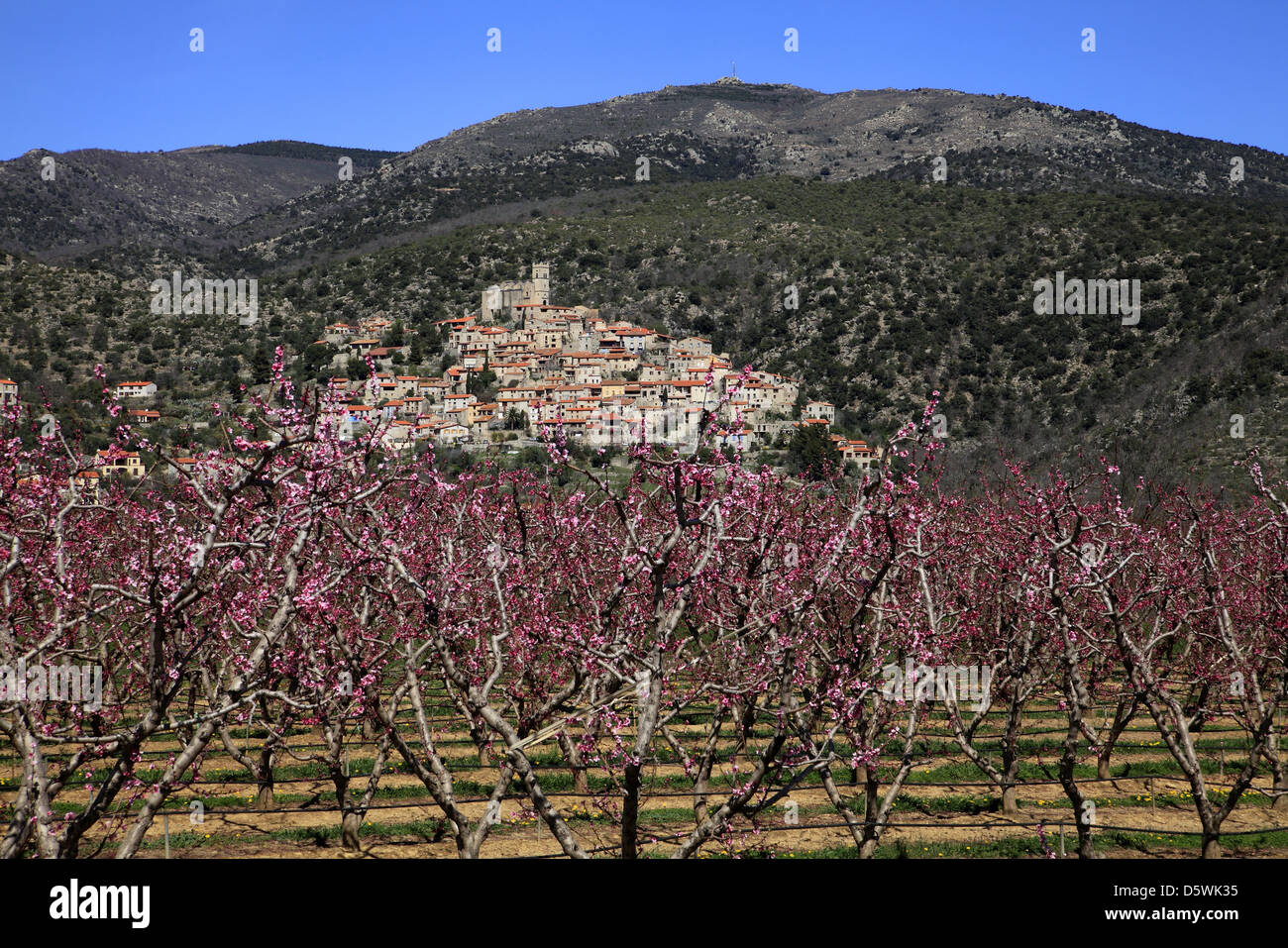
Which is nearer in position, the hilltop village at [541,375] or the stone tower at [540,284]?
the hilltop village at [541,375]

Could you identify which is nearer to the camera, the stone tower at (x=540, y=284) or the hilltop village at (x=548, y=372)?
the hilltop village at (x=548, y=372)

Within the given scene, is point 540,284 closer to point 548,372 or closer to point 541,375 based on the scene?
point 548,372

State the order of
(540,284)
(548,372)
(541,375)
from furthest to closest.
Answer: (540,284)
(548,372)
(541,375)

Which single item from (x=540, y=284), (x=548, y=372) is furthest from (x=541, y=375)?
(x=540, y=284)

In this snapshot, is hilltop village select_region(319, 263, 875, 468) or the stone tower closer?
hilltop village select_region(319, 263, 875, 468)

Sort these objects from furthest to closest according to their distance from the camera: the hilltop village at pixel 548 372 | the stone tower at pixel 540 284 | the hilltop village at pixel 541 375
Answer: the stone tower at pixel 540 284
the hilltop village at pixel 548 372
the hilltop village at pixel 541 375

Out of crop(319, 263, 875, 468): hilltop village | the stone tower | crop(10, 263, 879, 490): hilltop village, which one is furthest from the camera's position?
the stone tower

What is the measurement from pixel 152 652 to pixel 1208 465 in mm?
50544

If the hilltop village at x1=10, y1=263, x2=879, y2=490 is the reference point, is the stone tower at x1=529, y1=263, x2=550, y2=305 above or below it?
above

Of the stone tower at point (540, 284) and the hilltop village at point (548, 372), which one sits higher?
the stone tower at point (540, 284)

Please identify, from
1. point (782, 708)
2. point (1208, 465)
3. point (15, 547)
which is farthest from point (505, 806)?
point (1208, 465)

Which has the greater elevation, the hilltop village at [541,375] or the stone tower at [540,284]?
the stone tower at [540,284]

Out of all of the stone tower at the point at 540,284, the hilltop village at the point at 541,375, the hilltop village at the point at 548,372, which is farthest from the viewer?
the stone tower at the point at 540,284

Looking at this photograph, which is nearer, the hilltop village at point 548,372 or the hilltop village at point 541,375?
the hilltop village at point 541,375
